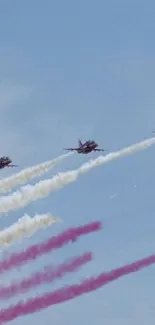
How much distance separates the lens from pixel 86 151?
10194 centimetres

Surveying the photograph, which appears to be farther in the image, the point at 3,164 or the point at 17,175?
the point at 3,164

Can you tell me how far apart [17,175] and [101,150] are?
573 inches

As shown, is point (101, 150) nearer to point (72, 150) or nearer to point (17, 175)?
point (72, 150)

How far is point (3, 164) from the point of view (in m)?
99.9

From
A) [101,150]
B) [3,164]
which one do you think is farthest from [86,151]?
[3,164]

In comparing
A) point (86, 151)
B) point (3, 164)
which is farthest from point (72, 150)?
point (3, 164)

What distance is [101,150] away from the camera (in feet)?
333

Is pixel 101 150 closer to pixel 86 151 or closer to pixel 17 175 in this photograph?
pixel 86 151

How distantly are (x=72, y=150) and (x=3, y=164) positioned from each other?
32.2 feet

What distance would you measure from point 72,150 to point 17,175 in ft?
35.3

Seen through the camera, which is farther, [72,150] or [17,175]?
[72,150]

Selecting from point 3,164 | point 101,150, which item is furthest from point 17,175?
point 101,150

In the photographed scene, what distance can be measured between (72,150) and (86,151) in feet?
8.42

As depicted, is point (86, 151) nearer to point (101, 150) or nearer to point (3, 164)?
point (101, 150)
